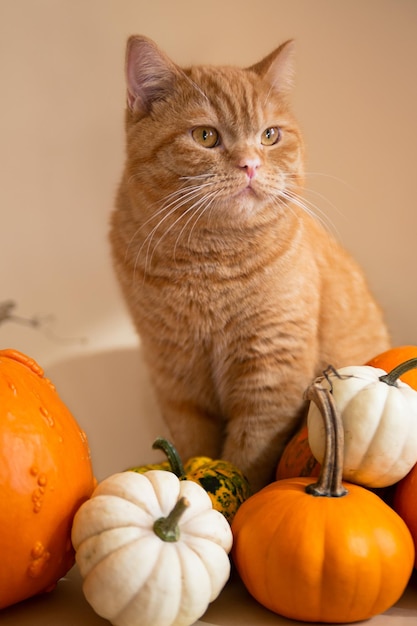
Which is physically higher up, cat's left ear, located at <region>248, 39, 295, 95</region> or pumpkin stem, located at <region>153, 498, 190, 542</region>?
cat's left ear, located at <region>248, 39, 295, 95</region>

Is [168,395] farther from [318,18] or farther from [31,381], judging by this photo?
[318,18]

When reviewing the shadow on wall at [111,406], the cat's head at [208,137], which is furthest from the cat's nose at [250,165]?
the shadow on wall at [111,406]

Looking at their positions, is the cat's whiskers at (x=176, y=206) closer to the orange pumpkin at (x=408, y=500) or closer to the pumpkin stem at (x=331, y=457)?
the pumpkin stem at (x=331, y=457)

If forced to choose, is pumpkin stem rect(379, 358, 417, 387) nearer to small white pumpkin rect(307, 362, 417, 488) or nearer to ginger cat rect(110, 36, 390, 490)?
small white pumpkin rect(307, 362, 417, 488)

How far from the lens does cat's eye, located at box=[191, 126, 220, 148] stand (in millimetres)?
1744

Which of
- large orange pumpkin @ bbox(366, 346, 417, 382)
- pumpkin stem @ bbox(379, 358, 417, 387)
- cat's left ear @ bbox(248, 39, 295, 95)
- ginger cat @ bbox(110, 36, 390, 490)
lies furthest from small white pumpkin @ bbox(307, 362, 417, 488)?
cat's left ear @ bbox(248, 39, 295, 95)

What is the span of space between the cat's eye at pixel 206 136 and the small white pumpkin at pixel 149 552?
85 centimetres

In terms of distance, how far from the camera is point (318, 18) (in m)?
2.48

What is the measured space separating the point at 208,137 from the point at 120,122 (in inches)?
39.2

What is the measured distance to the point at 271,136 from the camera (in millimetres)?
1847

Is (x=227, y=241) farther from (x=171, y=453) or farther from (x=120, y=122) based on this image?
(x=120, y=122)

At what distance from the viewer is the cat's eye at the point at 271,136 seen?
1.83 meters

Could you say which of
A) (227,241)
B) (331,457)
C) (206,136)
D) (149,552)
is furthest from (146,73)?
(149,552)

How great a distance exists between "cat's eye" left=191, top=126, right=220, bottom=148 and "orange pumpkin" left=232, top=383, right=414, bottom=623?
717mm
